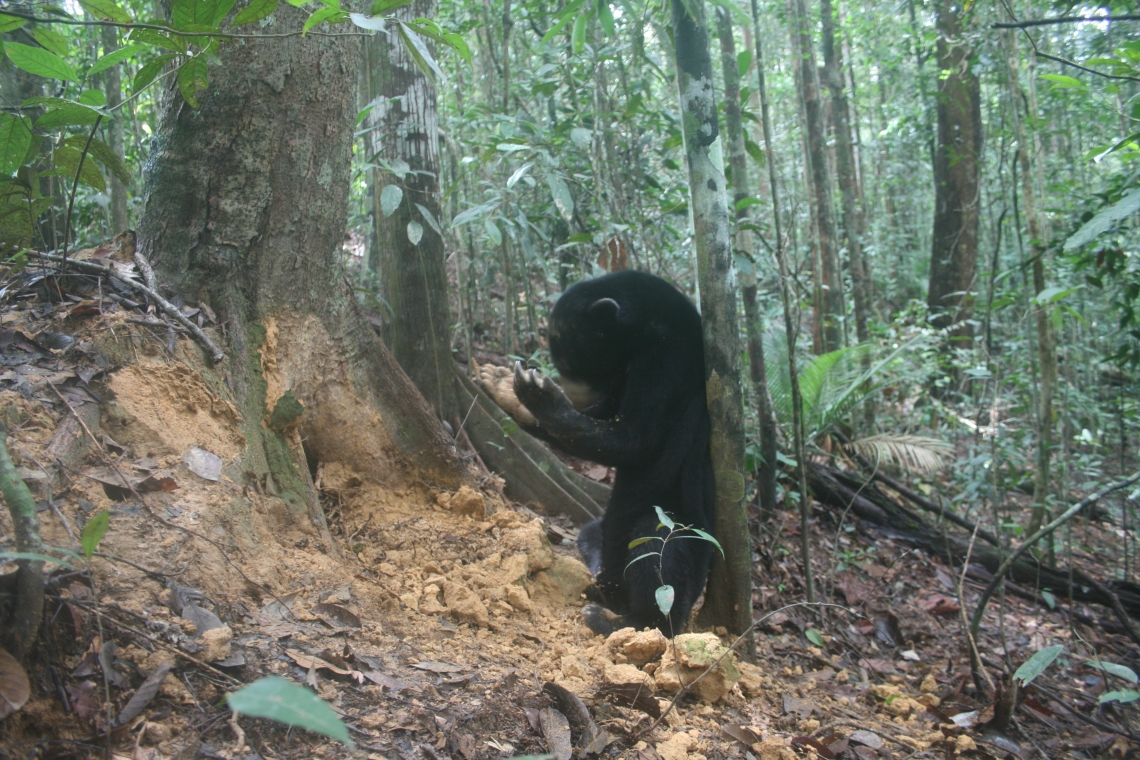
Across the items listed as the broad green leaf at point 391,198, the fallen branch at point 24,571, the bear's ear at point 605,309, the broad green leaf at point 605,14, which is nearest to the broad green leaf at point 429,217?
the broad green leaf at point 391,198

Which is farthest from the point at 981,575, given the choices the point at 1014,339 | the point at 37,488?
the point at 37,488

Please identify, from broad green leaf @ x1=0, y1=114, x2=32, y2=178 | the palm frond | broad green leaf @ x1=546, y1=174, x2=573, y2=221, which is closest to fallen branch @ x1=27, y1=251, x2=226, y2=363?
broad green leaf @ x1=0, y1=114, x2=32, y2=178

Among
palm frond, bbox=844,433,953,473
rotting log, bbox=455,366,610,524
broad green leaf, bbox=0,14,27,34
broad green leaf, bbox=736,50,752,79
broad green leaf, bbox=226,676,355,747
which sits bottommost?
palm frond, bbox=844,433,953,473

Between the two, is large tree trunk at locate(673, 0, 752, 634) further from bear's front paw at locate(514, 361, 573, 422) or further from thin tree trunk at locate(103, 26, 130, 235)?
thin tree trunk at locate(103, 26, 130, 235)

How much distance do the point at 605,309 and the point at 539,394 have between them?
2.12 ft

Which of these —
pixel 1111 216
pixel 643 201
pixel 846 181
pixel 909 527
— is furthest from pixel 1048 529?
pixel 846 181

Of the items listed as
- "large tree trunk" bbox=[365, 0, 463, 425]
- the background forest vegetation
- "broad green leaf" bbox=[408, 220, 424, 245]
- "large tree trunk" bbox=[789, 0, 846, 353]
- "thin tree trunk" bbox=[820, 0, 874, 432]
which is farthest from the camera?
"thin tree trunk" bbox=[820, 0, 874, 432]

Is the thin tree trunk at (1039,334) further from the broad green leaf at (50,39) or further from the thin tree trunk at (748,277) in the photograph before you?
the broad green leaf at (50,39)

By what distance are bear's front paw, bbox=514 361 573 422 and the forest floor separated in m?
0.57

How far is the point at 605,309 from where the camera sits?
12.9 feet

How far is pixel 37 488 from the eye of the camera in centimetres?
188

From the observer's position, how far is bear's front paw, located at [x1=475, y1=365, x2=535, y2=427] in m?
3.96

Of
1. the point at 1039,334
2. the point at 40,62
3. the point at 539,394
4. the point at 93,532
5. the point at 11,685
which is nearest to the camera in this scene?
the point at 11,685

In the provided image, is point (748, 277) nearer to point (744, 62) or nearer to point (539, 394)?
point (744, 62)
